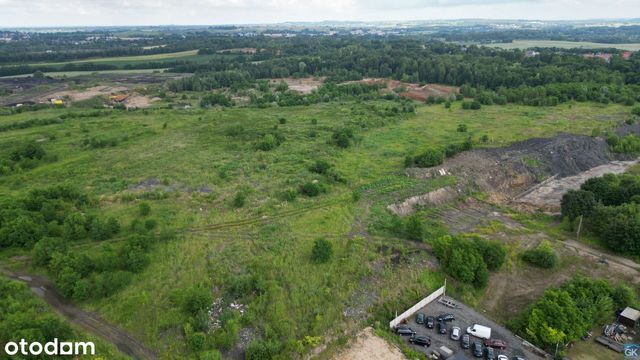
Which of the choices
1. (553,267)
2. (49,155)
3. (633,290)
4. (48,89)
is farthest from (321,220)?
(48,89)

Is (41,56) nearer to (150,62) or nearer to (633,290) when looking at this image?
(150,62)

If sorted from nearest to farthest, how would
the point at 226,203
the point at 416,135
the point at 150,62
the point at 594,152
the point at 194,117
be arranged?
the point at 226,203 < the point at 594,152 < the point at 416,135 < the point at 194,117 < the point at 150,62

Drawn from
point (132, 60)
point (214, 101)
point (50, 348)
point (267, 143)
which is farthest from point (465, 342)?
point (132, 60)

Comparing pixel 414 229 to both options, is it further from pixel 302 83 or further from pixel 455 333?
pixel 302 83

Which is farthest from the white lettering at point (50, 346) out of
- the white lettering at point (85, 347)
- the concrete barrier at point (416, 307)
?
the concrete barrier at point (416, 307)

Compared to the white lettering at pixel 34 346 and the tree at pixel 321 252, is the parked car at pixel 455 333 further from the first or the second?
the white lettering at pixel 34 346
